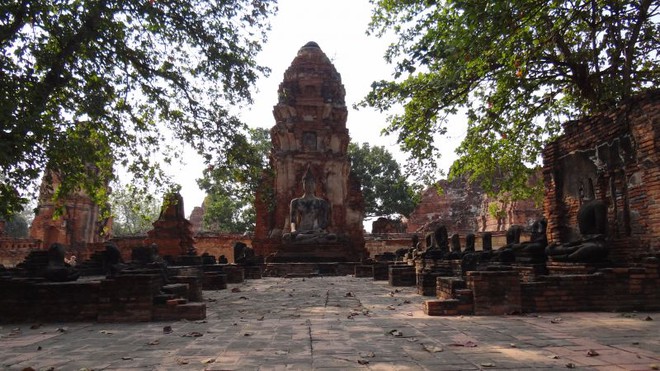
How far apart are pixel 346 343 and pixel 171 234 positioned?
19.3 metres

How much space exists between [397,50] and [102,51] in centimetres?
669

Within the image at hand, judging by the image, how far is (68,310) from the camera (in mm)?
6781

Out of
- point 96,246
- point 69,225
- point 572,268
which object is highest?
point 69,225

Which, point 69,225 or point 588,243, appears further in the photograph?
point 69,225

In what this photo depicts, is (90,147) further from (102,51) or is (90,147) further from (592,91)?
(592,91)

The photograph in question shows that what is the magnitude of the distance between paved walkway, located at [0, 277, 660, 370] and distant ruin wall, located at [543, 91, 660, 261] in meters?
3.48

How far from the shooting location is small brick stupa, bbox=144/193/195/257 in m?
22.5

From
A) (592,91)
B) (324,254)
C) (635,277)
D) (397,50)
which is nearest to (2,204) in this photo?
(397,50)

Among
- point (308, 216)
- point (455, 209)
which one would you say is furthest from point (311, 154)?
point (455, 209)

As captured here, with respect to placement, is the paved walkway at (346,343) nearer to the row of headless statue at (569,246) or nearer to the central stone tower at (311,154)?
the row of headless statue at (569,246)

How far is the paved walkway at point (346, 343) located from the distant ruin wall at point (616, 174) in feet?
11.4

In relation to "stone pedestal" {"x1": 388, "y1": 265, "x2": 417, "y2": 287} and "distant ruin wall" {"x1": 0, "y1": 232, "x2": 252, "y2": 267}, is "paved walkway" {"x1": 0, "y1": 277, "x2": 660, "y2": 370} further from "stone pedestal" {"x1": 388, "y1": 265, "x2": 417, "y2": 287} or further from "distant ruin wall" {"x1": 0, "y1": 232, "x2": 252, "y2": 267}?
"distant ruin wall" {"x1": 0, "y1": 232, "x2": 252, "y2": 267}

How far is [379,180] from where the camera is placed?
42688mm

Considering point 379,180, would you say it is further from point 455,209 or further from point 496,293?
point 496,293
